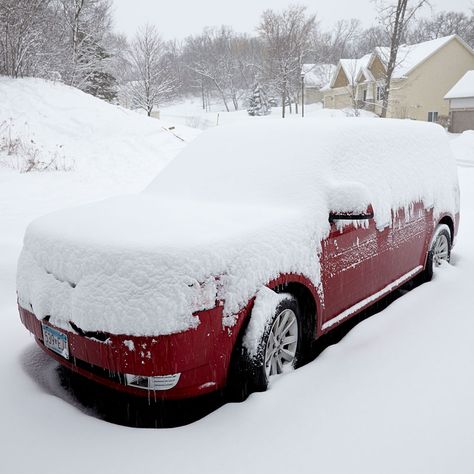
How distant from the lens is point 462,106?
35.0m

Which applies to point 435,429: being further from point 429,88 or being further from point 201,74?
point 201,74

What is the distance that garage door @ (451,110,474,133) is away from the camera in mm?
34531

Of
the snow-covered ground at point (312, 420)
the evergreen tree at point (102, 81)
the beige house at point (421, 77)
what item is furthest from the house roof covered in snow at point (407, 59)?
the snow-covered ground at point (312, 420)

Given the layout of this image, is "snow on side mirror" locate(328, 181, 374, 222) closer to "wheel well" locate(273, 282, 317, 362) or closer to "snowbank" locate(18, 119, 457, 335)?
"snowbank" locate(18, 119, 457, 335)

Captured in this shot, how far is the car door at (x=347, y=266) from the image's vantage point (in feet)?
10.2

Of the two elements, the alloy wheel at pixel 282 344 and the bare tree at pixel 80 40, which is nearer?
the alloy wheel at pixel 282 344

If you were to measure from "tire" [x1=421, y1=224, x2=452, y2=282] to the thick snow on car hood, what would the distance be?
2.19 meters

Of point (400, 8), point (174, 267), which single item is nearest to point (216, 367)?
point (174, 267)

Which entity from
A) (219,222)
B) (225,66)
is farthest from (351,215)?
(225,66)

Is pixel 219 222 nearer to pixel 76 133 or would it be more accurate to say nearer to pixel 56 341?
pixel 56 341

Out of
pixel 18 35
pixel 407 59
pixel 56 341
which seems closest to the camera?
pixel 56 341

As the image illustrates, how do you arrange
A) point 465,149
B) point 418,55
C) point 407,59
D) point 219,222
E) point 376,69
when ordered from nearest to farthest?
point 219,222 → point 465,149 → point 418,55 → point 407,59 → point 376,69

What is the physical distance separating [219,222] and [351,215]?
0.94 m

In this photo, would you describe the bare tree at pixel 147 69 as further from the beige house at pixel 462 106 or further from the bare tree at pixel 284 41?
the beige house at pixel 462 106
